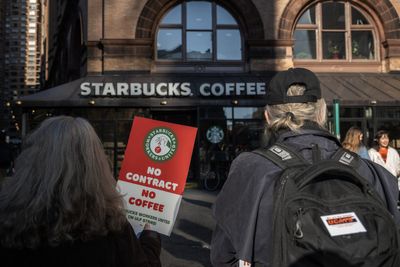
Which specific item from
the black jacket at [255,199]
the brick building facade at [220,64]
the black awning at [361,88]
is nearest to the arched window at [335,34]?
the brick building facade at [220,64]

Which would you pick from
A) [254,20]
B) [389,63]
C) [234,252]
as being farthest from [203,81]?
[234,252]

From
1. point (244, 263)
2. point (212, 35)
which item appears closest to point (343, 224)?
point (244, 263)

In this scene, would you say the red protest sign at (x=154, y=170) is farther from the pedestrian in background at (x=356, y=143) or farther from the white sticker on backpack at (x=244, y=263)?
the pedestrian in background at (x=356, y=143)

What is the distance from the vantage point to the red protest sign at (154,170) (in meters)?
3.61

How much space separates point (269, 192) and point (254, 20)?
16.1 metres

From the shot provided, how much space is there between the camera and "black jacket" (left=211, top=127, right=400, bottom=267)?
1.96m

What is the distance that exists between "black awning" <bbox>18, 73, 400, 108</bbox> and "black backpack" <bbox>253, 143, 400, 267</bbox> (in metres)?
14.5

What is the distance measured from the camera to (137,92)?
16.1 meters

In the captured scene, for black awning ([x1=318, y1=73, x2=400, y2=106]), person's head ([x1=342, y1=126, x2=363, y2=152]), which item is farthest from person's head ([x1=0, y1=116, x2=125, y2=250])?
black awning ([x1=318, y1=73, x2=400, y2=106])

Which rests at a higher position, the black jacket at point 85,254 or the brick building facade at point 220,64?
the brick building facade at point 220,64

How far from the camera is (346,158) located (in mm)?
2086

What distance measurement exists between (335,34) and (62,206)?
1786 cm

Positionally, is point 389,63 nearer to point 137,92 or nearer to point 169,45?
point 169,45

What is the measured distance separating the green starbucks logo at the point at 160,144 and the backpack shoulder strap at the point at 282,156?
1.66 m
